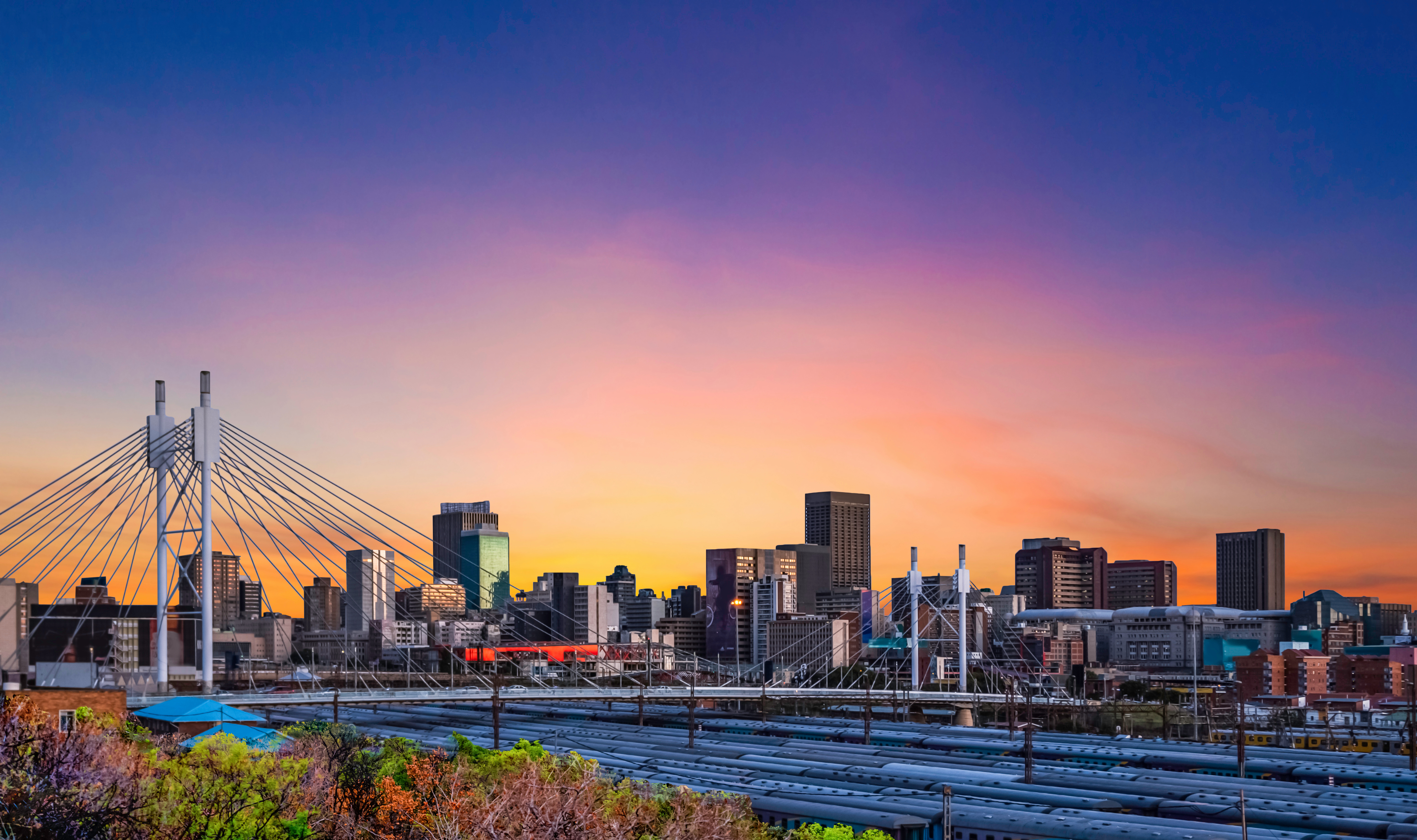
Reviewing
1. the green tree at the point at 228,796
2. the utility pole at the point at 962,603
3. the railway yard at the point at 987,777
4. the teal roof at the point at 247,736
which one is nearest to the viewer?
the green tree at the point at 228,796

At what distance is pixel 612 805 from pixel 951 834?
14.5 metres

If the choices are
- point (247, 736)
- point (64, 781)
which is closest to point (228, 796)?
point (64, 781)

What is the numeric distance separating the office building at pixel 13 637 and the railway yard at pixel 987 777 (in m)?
16.7

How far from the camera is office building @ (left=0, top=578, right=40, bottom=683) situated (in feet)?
212

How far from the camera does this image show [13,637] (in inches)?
3558

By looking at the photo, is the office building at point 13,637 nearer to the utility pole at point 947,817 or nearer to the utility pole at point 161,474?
the utility pole at point 161,474

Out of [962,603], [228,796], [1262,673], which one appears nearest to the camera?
[228,796]

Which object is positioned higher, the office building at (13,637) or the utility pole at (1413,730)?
the office building at (13,637)

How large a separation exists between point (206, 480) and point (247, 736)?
18.0 m

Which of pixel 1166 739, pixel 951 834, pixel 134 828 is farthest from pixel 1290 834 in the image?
pixel 1166 739

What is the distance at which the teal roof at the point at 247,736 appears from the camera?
48.9 metres

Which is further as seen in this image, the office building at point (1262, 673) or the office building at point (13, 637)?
the office building at point (1262, 673)

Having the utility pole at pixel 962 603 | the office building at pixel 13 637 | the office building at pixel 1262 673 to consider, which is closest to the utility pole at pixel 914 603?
the utility pole at pixel 962 603

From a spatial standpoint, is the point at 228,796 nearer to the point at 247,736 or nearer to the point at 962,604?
the point at 247,736
